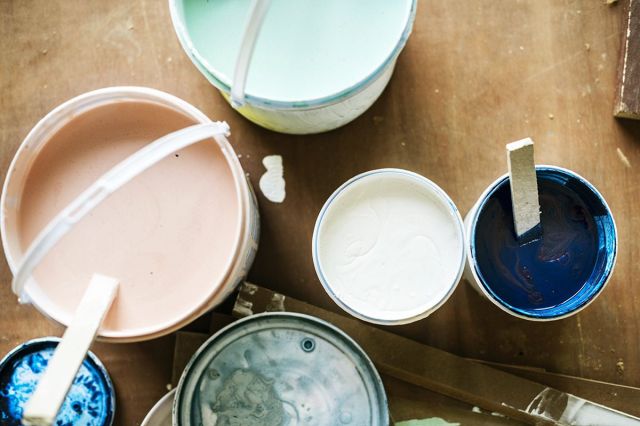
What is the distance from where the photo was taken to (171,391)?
101 centimetres

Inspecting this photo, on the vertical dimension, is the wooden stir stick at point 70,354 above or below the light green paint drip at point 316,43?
below

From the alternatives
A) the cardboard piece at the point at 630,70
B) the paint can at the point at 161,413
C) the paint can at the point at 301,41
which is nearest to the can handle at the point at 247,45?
the paint can at the point at 301,41

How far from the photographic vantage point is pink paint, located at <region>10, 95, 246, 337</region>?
2.95 feet

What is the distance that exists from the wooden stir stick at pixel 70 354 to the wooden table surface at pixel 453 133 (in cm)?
24

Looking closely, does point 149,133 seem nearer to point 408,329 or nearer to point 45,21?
point 45,21

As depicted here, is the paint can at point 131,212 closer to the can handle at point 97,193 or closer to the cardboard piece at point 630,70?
the can handle at point 97,193

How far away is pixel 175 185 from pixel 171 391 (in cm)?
34

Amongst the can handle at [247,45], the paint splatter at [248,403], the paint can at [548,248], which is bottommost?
the paint splatter at [248,403]

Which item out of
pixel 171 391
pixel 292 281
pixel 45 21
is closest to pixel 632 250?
pixel 292 281

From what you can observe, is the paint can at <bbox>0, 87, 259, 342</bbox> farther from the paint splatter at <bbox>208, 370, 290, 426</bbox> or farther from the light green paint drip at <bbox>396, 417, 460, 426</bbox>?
the light green paint drip at <bbox>396, 417, 460, 426</bbox>

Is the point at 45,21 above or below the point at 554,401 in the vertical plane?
above

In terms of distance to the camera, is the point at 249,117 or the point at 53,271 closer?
the point at 53,271

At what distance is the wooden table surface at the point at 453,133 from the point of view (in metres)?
1.04

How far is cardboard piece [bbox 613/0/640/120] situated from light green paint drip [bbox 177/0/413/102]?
1.43ft
